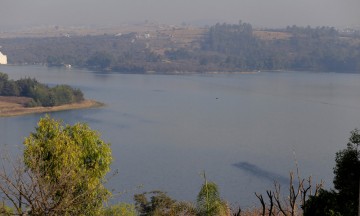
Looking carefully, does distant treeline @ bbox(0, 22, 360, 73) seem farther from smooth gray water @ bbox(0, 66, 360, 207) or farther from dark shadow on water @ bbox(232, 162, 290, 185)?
dark shadow on water @ bbox(232, 162, 290, 185)

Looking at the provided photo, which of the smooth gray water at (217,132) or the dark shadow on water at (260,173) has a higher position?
the dark shadow on water at (260,173)

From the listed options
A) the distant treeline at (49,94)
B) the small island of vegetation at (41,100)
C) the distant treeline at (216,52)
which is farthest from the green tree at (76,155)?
the distant treeline at (216,52)

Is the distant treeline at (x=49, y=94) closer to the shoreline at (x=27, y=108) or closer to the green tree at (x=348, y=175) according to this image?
the shoreline at (x=27, y=108)

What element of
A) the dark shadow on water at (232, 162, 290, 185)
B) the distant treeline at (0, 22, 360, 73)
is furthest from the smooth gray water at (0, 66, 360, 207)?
the distant treeline at (0, 22, 360, 73)

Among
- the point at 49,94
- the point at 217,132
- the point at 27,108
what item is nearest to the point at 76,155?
the point at 217,132

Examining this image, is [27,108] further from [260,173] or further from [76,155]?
[76,155]

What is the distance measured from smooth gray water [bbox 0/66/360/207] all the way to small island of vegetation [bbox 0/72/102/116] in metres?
0.73

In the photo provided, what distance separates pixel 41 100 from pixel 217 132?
6.26 m

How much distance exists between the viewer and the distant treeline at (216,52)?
29.8 meters

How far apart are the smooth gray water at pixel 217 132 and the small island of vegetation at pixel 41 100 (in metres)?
0.73

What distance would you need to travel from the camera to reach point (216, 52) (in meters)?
36.3

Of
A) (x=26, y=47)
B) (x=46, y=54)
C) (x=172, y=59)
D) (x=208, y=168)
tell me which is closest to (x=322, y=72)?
(x=172, y=59)

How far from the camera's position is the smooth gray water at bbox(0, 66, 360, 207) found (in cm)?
746

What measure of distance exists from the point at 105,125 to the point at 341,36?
93.6ft
